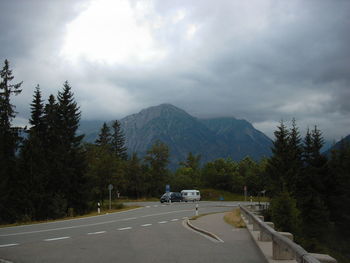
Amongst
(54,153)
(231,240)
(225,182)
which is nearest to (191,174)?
(225,182)

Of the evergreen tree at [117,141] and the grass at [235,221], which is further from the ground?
the evergreen tree at [117,141]

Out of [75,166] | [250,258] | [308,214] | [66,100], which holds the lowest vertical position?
[308,214]

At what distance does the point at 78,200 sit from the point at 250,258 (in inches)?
1861

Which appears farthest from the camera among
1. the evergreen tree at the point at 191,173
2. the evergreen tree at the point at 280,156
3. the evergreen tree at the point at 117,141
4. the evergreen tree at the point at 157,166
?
the evergreen tree at the point at 117,141

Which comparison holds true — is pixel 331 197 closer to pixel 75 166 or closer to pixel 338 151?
pixel 338 151

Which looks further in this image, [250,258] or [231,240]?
[231,240]

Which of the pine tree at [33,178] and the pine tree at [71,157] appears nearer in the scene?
the pine tree at [33,178]

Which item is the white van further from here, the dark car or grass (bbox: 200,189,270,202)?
grass (bbox: 200,189,270,202)

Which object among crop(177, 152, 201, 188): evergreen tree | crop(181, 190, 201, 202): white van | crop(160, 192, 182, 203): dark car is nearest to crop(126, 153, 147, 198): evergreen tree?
crop(177, 152, 201, 188): evergreen tree

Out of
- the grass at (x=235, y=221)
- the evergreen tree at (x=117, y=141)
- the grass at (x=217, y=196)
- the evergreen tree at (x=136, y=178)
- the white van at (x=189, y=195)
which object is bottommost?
the grass at (x=217, y=196)

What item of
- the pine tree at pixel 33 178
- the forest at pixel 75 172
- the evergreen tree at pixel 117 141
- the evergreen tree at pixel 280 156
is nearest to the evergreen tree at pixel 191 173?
the evergreen tree at pixel 117 141

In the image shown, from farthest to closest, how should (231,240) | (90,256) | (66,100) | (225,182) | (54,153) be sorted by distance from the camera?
(225,182) → (66,100) → (54,153) → (231,240) → (90,256)

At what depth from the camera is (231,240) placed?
46.7 ft

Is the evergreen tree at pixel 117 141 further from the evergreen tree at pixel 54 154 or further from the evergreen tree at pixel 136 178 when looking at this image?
the evergreen tree at pixel 54 154
